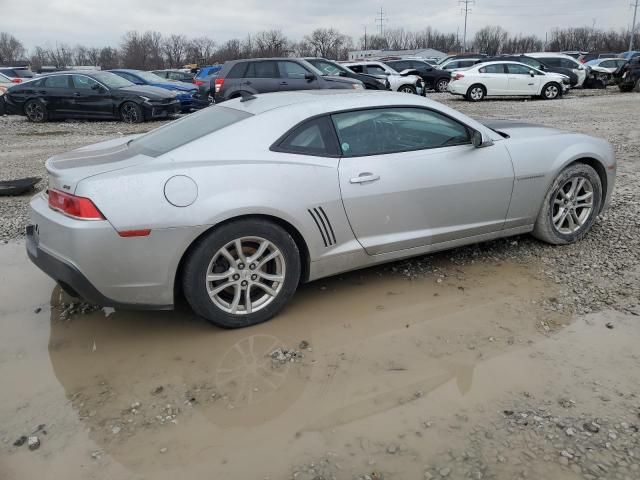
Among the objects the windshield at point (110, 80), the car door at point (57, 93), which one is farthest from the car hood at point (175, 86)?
the car door at point (57, 93)

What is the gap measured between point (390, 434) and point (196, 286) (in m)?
1.45

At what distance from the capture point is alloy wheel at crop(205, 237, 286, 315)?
10.9 ft

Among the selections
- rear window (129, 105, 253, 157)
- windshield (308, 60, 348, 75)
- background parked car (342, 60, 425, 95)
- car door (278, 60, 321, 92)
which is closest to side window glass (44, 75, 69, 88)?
car door (278, 60, 321, 92)

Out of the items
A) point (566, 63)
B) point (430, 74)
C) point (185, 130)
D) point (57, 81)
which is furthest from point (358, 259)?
point (566, 63)

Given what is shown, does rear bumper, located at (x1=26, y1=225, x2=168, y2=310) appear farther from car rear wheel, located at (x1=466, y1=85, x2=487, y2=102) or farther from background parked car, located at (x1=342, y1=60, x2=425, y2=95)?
car rear wheel, located at (x1=466, y1=85, x2=487, y2=102)

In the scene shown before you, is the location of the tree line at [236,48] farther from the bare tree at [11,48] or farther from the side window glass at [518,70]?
the side window glass at [518,70]

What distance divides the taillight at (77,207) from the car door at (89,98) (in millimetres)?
11599

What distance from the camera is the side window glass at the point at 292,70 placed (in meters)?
13.4

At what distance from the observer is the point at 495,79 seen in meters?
18.7

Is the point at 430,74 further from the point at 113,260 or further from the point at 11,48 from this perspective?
the point at 11,48

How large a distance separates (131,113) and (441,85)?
48.0ft

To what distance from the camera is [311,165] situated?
3467 mm

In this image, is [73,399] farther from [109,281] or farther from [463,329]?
[463,329]

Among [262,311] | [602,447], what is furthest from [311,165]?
[602,447]
